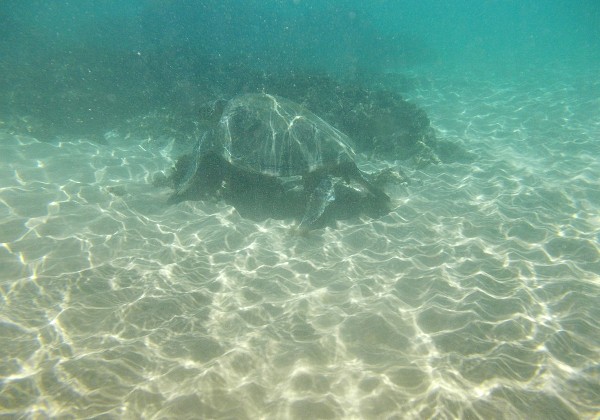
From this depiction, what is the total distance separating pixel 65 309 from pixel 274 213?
542 centimetres

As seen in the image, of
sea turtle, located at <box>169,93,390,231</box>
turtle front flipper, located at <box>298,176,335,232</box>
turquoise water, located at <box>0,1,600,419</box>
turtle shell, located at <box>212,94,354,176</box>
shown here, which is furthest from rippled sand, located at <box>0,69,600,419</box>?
turtle shell, located at <box>212,94,354,176</box>

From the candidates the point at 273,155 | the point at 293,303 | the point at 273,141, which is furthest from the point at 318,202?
the point at 293,303

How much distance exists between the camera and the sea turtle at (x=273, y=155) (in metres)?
8.94

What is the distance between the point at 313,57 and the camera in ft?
115

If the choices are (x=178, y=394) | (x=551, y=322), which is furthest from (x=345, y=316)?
(x=551, y=322)

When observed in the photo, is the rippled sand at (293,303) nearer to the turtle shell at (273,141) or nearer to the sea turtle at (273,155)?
the sea turtle at (273,155)

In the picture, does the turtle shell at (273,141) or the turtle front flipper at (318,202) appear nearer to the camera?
the turtle front flipper at (318,202)

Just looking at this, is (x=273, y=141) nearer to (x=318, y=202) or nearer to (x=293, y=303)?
(x=318, y=202)

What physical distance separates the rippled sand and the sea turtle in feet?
2.88

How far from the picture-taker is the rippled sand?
4.64m

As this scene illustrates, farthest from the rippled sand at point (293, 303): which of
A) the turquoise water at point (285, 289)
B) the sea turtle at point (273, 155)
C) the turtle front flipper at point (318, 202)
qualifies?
the sea turtle at point (273, 155)

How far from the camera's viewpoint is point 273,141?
29.7 feet

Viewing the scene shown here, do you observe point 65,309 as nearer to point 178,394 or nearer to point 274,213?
point 178,394

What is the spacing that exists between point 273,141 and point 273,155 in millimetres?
428
